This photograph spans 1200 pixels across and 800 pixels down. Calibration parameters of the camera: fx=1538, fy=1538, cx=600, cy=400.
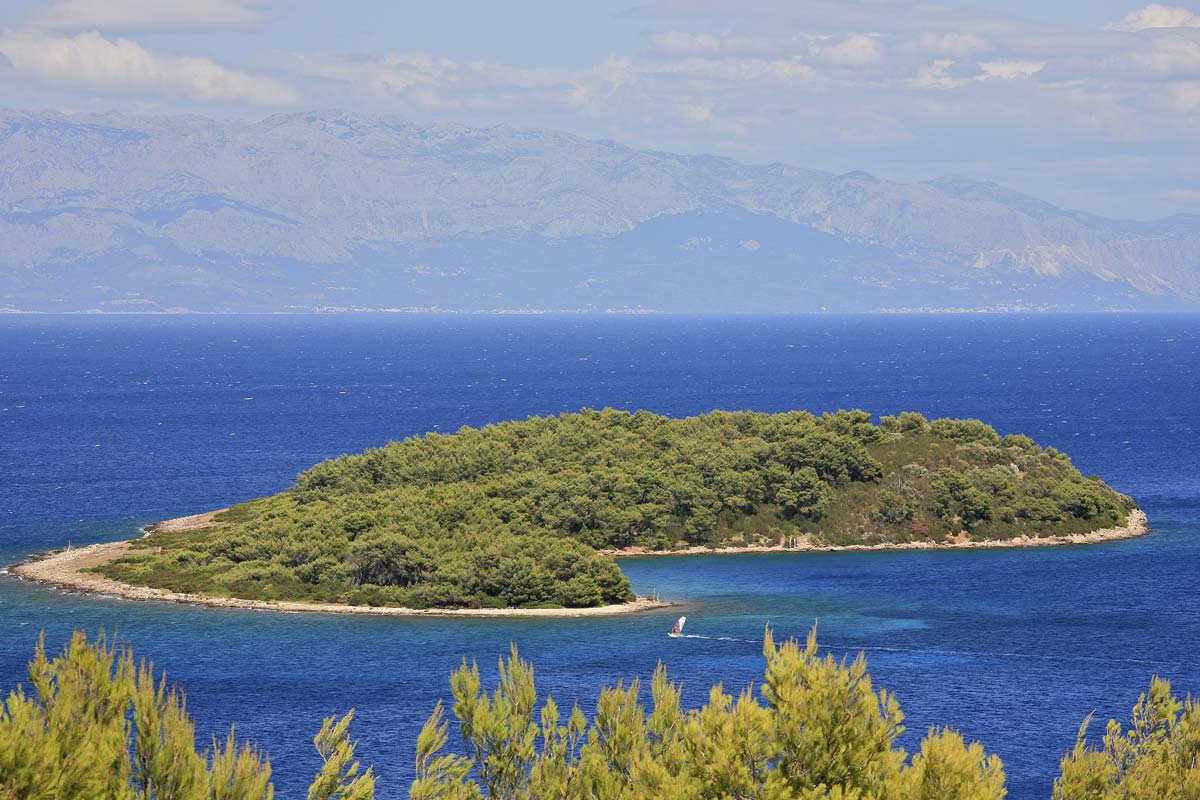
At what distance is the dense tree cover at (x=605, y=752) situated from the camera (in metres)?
26.2

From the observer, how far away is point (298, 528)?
91.8m

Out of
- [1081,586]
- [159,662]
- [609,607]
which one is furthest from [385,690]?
[1081,586]

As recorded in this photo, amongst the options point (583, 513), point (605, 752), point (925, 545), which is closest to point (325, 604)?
point (583, 513)

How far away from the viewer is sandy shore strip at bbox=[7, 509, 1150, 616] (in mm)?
80812

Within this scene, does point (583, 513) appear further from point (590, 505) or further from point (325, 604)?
point (325, 604)

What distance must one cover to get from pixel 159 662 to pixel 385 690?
35.5ft

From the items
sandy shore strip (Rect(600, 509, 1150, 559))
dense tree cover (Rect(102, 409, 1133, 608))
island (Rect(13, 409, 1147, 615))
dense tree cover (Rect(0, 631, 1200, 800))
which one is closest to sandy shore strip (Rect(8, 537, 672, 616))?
island (Rect(13, 409, 1147, 615))

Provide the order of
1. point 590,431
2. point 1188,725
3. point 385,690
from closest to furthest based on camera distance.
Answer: point 1188,725
point 385,690
point 590,431

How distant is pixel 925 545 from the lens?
101875mm

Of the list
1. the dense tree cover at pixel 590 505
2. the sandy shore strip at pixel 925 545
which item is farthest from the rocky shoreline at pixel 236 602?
the sandy shore strip at pixel 925 545

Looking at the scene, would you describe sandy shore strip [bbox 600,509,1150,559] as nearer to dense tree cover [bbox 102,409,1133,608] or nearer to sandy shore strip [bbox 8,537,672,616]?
dense tree cover [bbox 102,409,1133,608]

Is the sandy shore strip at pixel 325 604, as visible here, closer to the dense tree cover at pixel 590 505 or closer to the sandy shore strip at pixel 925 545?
the sandy shore strip at pixel 925 545

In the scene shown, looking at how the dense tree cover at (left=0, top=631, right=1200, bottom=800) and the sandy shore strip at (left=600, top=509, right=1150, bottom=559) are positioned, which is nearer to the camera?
the dense tree cover at (left=0, top=631, right=1200, bottom=800)

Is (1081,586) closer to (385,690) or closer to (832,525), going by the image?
(832,525)
